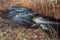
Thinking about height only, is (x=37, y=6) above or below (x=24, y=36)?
above

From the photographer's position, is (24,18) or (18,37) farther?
(24,18)

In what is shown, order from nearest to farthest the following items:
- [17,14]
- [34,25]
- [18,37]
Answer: [18,37] < [34,25] < [17,14]

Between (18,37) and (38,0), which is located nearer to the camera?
(18,37)

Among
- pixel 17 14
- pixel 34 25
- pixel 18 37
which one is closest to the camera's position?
pixel 18 37

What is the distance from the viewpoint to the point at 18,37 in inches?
74.2

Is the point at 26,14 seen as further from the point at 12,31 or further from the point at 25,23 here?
the point at 12,31

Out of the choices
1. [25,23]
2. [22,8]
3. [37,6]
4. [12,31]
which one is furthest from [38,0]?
[12,31]

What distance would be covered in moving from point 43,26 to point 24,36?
0.89ft

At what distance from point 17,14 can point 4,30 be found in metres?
0.31

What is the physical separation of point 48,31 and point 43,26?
87 millimetres

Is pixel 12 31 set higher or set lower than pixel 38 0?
lower

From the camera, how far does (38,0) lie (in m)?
2.21

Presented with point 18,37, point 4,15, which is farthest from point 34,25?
point 4,15

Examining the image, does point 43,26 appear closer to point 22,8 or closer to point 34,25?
point 34,25
